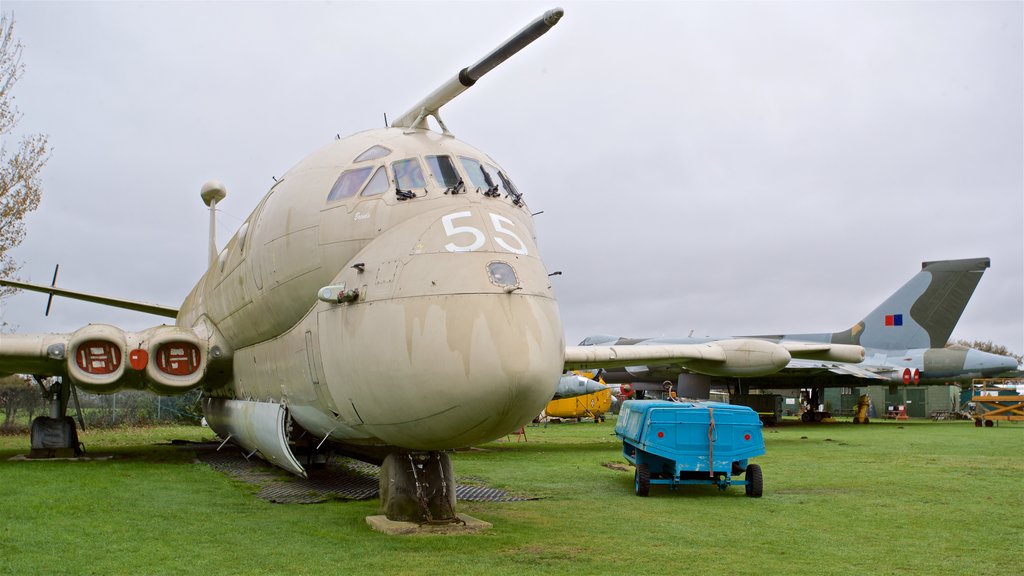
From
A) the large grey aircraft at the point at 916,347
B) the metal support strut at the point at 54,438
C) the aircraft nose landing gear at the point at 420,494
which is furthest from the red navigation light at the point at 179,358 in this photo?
the large grey aircraft at the point at 916,347

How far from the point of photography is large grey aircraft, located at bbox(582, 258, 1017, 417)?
28.7 m

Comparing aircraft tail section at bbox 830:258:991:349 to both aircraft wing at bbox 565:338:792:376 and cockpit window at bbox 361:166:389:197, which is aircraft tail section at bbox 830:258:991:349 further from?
cockpit window at bbox 361:166:389:197

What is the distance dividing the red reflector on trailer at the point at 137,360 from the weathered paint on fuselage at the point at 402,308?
3.22m

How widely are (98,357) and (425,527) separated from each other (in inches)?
270

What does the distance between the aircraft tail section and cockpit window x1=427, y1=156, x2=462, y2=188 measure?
2729 cm

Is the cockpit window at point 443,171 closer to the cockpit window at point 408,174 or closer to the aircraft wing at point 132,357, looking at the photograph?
the cockpit window at point 408,174

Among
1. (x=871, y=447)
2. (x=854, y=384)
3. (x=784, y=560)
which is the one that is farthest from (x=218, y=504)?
(x=854, y=384)

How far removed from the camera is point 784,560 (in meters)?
6.25

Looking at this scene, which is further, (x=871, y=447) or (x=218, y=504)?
(x=871, y=447)

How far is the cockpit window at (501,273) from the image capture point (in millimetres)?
6067

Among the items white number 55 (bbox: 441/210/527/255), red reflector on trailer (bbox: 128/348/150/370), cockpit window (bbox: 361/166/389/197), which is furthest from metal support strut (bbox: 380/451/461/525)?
red reflector on trailer (bbox: 128/348/150/370)

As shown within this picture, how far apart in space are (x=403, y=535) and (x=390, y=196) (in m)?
2.97

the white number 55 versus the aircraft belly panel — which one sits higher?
the white number 55

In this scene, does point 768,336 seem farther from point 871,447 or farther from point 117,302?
point 117,302
